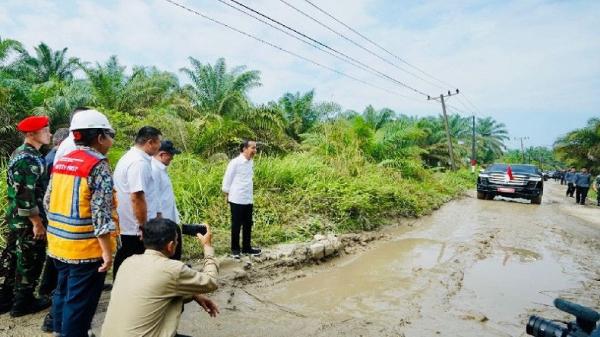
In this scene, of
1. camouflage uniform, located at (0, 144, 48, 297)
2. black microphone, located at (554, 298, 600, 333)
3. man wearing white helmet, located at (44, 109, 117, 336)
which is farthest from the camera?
camouflage uniform, located at (0, 144, 48, 297)

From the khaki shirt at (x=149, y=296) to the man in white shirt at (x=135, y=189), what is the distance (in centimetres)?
102

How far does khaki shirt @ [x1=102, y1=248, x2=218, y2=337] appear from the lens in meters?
2.19

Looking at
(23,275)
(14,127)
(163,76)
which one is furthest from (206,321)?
(163,76)

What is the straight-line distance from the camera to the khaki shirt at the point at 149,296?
2.19 meters

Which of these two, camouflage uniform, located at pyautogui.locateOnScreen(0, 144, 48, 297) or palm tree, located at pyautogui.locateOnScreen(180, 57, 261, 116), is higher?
palm tree, located at pyautogui.locateOnScreen(180, 57, 261, 116)

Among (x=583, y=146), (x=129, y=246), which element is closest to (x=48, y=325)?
(x=129, y=246)

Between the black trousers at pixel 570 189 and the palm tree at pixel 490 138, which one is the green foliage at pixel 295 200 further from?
the palm tree at pixel 490 138

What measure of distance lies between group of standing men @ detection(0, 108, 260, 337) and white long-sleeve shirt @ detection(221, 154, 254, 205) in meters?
1.55

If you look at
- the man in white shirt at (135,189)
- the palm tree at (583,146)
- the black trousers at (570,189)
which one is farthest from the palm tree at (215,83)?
the palm tree at (583,146)

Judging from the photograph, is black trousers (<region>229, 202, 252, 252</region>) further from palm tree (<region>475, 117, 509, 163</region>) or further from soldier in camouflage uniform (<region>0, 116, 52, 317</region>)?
palm tree (<region>475, 117, 509, 163</region>)

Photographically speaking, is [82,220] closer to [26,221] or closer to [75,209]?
[75,209]

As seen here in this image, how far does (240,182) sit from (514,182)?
11.8 meters

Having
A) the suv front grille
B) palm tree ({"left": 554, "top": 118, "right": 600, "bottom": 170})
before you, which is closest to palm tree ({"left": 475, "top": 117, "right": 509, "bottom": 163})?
palm tree ({"left": 554, "top": 118, "right": 600, "bottom": 170})

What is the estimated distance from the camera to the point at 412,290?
16.3ft
